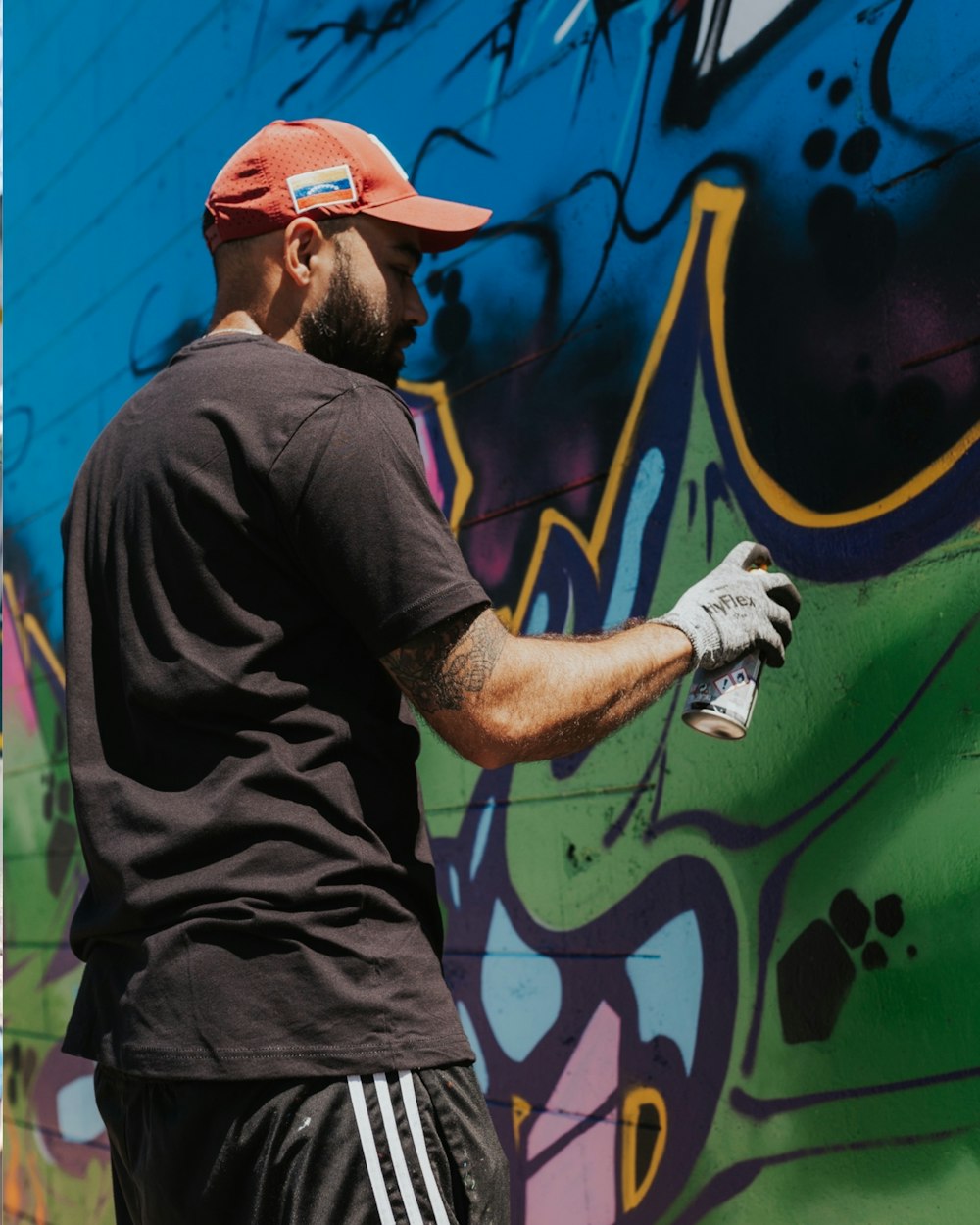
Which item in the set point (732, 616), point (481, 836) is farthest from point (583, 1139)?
point (732, 616)

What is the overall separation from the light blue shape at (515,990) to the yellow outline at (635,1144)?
0.29m

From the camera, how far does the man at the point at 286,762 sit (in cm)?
173

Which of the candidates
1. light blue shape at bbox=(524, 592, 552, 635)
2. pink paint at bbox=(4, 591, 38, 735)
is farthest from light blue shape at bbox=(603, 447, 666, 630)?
pink paint at bbox=(4, 591, 38, 735)

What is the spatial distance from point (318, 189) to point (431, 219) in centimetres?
17

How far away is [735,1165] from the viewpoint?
8.64 feet

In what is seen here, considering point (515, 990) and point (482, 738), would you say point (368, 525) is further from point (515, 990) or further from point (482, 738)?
point (515, 990)

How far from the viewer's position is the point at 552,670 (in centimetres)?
184

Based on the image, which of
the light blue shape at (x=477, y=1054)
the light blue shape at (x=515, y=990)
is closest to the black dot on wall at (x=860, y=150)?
the light blue shape at (x=515, y=990)

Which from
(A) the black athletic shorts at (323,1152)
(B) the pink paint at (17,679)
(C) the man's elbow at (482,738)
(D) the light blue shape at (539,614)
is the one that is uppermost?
(C) the man's elbow at (482,738)

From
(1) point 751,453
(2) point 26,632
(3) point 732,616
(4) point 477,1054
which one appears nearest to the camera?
(3) point 732,616

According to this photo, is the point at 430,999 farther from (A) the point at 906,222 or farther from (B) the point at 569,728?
(A) the point at 906,222

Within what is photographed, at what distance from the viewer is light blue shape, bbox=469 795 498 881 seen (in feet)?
11.1

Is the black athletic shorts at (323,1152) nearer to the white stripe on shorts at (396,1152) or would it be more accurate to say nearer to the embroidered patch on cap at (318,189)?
the white stripe on shorts at (396,1152)

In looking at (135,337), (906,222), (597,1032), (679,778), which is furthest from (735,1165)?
(135,337)
